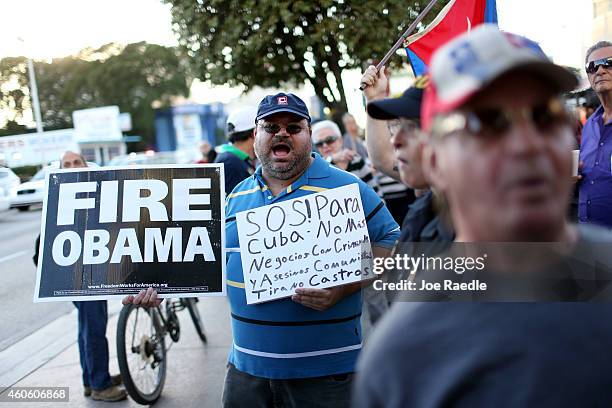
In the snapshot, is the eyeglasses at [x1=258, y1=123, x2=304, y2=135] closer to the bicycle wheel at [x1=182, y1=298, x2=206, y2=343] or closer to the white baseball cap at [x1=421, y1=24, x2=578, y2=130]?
the white baseball cap at [x1=421, y1=24, x2=578, y2=130]

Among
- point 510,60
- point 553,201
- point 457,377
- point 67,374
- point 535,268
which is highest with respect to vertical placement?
point 510,60

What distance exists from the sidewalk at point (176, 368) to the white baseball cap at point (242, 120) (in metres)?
1.97

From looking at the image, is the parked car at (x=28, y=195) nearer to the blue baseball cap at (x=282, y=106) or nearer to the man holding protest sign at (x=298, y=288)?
the blue baseball cap at (x=282, y=106)

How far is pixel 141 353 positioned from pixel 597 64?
3.58 meters

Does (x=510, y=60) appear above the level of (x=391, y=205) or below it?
above

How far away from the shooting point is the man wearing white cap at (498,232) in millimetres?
936

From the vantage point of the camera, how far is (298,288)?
2.62 metres

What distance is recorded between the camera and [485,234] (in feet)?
3.20

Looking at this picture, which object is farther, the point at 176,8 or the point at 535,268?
the point at 176,8

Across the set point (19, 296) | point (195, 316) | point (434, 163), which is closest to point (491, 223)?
point (434, 163)

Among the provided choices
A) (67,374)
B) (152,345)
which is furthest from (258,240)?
(67,374)

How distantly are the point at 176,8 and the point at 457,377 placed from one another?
36.1 ft

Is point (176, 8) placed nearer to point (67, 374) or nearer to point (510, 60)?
point (67, 374)

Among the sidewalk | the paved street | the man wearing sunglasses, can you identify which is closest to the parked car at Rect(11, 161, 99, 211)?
the paved street
